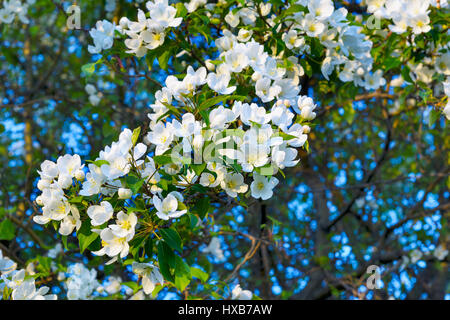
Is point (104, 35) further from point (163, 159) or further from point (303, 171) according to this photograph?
point (303, 171)

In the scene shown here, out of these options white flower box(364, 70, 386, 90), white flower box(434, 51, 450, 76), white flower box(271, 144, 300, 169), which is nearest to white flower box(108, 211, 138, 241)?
white flower box(271, 144, 300, 169)

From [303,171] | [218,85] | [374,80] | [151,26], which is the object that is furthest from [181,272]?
[303,171]

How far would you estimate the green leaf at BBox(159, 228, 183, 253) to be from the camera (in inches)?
44.9

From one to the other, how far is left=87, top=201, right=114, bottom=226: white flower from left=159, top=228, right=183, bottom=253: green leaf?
0.44ft

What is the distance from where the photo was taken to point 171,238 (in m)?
1.15

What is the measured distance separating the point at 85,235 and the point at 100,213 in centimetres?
10

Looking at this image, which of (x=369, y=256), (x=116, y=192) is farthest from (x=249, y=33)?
(x=369, y=256)

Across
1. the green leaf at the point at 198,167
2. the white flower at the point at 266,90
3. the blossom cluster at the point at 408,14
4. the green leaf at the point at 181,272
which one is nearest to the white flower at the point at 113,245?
the green leaf at the point at 181,272

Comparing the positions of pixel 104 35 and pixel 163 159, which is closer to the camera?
pixel 163 159

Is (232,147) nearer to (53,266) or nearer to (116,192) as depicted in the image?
(116,192)

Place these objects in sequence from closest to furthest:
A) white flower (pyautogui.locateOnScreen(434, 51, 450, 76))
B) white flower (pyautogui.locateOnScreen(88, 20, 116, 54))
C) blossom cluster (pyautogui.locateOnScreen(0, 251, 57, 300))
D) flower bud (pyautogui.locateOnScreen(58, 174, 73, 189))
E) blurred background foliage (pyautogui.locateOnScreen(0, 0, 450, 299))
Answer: flower bud (pyautogui.locateOnScreen(58, 174, 73, 189)), blossom cluster (pyautogui.locateOnScreen(0, 251, 57, 300)), white flower (pyautogui.locateOnScreen(88, 20, 116, 54)), white flower (pyautogui.locateOnScreen(434, 51, 450, 76)), blurred background foliage (pyautogui.locateOnScreen(0, 0, 450, 299))

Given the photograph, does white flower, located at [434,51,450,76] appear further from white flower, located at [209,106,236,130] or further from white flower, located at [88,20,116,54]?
white flower, located at [88,20,116,54]
